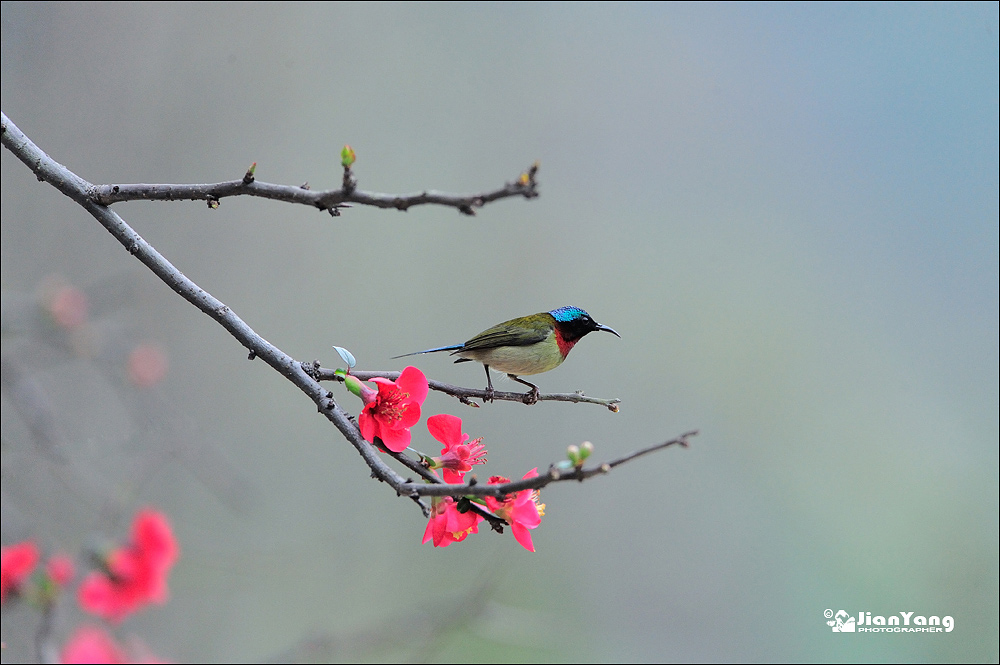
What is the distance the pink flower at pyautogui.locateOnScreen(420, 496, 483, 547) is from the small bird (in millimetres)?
523

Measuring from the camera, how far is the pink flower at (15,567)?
0.92 m

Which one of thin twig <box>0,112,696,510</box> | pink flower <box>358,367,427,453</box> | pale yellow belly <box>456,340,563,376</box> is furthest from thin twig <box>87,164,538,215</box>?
pale yellow belly <box>456,340,563,376</box>

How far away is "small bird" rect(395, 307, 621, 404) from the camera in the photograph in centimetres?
118

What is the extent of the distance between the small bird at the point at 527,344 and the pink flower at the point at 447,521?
20.6 inches

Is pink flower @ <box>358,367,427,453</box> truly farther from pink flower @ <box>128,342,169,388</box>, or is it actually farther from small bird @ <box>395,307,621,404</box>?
pink flower @ <box>128,342,169,388</box>

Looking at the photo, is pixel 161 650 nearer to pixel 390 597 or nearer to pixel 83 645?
pixel 390 597

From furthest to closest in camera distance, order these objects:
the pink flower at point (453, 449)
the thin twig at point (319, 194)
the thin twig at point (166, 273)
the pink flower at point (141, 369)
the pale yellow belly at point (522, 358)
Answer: the pink flower at point (141, 369) < the pale yellow belly at point (522, 358) < the pink flower at point (453, 449) < the thin twig at point (166, 273) < the thin twig at point (319, 194)

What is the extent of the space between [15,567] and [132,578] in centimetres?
15

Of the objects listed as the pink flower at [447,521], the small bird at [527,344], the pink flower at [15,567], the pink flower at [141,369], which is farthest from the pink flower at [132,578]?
the pink flower at [141,369]

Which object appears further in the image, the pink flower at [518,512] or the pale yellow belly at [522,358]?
the pale yellow belly at [522,358]

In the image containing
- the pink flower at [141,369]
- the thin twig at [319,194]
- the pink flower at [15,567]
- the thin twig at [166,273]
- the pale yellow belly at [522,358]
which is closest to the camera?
the thin twig at [319,194]

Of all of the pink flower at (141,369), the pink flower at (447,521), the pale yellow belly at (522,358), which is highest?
the pink flower at (141,369)

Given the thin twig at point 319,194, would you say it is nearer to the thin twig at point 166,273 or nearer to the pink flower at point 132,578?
the thin twig at point 166,273

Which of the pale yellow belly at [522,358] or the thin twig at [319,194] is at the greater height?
the pale yellow belly at [522,358]
